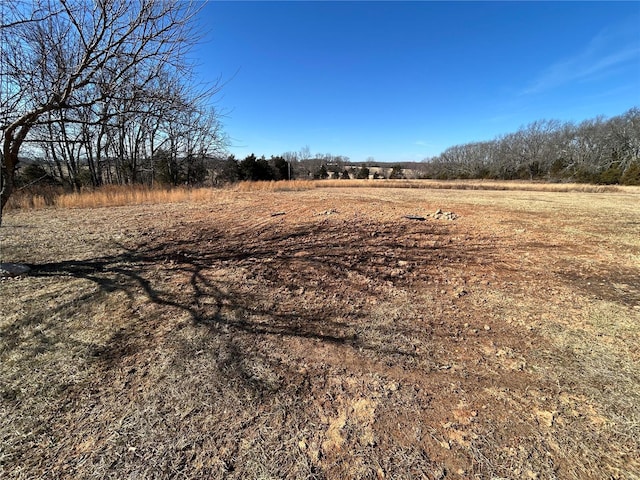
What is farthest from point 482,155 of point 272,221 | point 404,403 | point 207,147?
point 404,403

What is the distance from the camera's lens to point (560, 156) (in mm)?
47531

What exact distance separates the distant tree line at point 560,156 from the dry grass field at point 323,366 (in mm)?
41664

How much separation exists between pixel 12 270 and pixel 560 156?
64.8 meters

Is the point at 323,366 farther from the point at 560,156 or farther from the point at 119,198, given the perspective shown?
the point at 560,156

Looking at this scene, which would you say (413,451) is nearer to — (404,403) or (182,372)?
(404,403)

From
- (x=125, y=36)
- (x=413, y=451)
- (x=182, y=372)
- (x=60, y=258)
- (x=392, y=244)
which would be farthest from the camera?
(x=392, y=244)

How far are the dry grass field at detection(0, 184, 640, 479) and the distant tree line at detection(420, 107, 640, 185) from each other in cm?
4166

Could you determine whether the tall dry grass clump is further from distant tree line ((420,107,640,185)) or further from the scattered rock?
distant tree line ((420,107,640,185))

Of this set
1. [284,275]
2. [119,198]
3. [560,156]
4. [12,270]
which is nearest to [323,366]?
[284,275]

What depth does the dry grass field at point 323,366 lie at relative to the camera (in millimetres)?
1363

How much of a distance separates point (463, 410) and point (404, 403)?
1.10ft

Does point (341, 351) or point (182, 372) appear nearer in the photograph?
point (182, 372)

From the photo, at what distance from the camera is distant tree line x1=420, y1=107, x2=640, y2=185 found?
37922mm

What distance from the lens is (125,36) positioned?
9.03 ft
